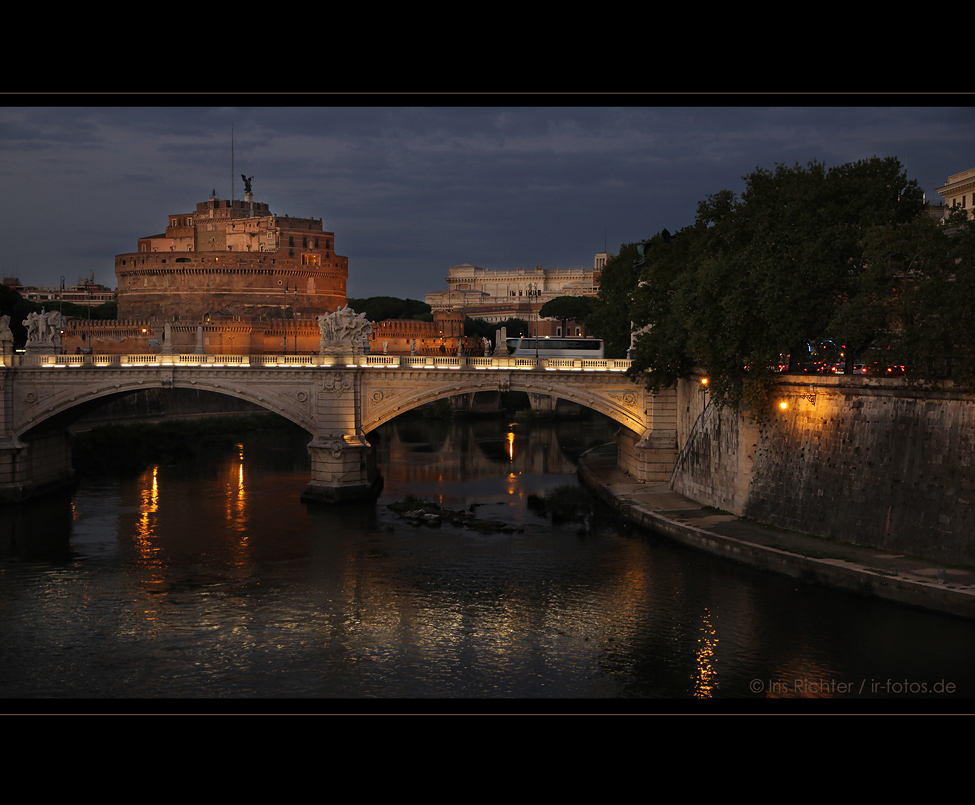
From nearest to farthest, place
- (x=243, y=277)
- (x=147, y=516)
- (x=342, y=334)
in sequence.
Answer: (x=147, y=516)
(x=342, y=334)
(x=243, y=277)

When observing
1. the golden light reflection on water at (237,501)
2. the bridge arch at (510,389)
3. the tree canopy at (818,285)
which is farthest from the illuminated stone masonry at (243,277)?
the tree canopy at (818,285)

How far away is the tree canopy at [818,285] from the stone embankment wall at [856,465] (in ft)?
2.88

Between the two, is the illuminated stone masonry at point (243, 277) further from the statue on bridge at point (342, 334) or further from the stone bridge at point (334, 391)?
the statue on bridge at point (342, 334)

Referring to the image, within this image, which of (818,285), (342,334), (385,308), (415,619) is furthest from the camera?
(385,308)

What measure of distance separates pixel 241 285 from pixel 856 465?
183ft

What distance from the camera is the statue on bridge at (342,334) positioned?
3172 centimetres

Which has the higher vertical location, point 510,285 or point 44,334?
point 510,285

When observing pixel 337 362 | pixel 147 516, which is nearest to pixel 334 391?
pixel 337 362

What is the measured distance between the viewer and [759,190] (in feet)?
88.7

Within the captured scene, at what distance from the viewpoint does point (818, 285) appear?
934 inches

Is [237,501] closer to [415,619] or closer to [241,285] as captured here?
[415,619]
